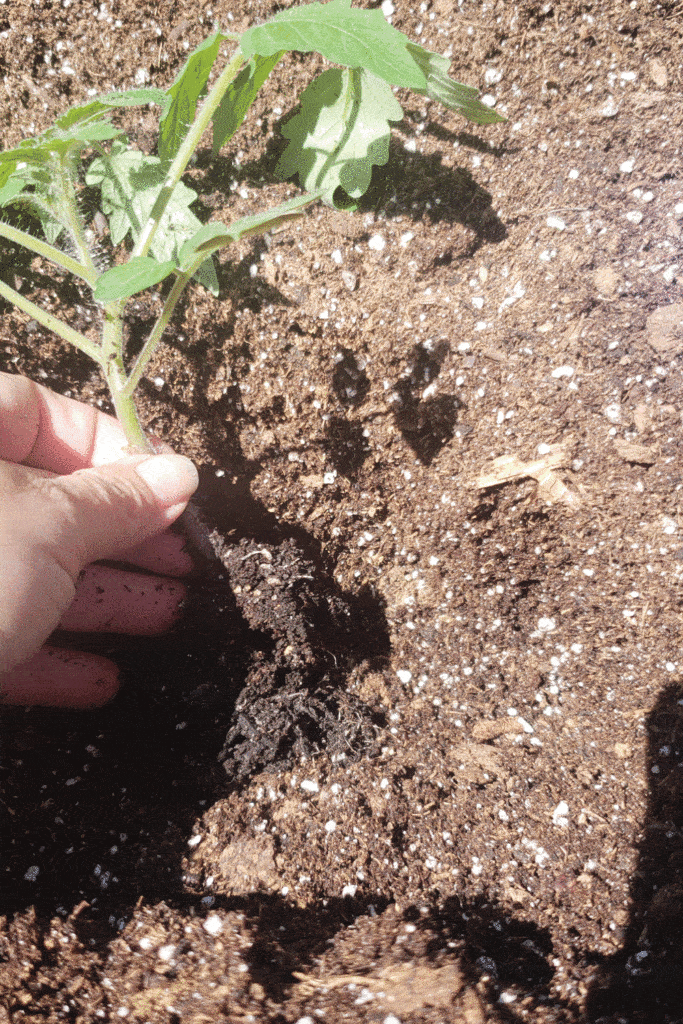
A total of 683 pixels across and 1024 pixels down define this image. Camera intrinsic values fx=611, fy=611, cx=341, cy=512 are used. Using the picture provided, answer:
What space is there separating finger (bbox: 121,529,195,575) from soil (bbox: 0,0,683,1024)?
0.33 feet

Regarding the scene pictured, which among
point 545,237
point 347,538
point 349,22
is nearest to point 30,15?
point 349,22

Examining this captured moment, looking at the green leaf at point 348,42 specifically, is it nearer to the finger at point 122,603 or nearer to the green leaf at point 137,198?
the green leaf at point 137,198

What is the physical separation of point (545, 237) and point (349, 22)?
62 cm

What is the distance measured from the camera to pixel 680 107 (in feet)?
4.13

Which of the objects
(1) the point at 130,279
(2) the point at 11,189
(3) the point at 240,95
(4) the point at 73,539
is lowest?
(4) the point at 73,539

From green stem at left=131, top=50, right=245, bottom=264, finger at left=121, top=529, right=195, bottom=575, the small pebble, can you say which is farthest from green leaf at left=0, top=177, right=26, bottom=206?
the small pebble

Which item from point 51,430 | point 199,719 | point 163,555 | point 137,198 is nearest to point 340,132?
point 137,198

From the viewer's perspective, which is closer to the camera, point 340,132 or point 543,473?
point 340,132

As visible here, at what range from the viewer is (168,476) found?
4.45ft

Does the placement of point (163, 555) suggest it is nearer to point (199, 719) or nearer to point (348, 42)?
point (199, 719)

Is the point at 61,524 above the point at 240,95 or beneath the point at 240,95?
beneath

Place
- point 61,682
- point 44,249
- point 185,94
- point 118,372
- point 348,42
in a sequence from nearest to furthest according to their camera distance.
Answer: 1. point 348,42
2. point 185,94
3. point 44,249
4. point 118,372
5. point 61,682

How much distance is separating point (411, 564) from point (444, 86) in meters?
1.02

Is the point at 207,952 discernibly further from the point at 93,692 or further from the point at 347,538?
the point at 347,538
